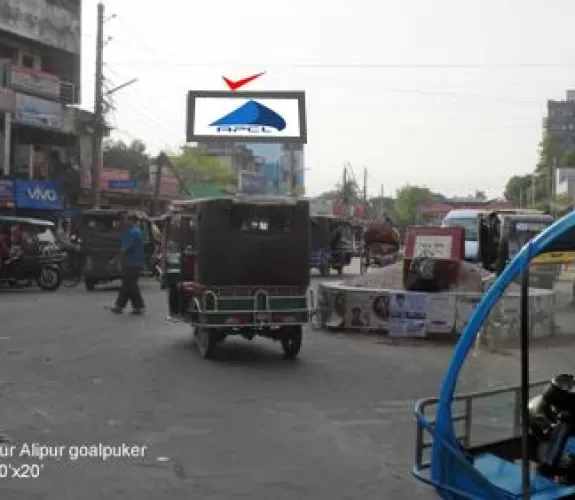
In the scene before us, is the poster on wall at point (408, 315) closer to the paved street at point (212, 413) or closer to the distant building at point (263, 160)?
the paved street at point (212, 413)

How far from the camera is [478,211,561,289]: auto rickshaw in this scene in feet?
13.1

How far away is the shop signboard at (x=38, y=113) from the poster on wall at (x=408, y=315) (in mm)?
22878

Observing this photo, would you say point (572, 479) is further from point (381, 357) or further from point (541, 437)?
point (381, 357)

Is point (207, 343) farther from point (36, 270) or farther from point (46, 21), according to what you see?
point (46, 21)

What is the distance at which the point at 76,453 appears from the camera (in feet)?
21.1

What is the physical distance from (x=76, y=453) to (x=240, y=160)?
85.1 meters

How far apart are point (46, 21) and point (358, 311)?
26.7 metres

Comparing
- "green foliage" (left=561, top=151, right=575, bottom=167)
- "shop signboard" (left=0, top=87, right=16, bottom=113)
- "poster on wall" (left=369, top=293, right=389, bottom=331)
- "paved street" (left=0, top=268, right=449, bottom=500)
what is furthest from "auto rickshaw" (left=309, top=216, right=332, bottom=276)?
"green foliage" (left=561, top=151, right=575, bottom=167)

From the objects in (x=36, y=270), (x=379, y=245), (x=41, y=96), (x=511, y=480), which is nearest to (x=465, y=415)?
(x=511, y=480)

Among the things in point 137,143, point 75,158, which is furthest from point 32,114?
point 137,143

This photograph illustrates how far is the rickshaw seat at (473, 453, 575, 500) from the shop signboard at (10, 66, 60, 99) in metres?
31.3

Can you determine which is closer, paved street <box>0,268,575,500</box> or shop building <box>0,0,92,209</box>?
paved street <box>0,268,575,500</box>

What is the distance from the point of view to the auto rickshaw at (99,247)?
22.4m

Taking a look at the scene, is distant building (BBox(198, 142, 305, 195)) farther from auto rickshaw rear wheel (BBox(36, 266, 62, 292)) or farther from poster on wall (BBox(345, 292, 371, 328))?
poster on wall (BBox(345, 292, 371, 328))
